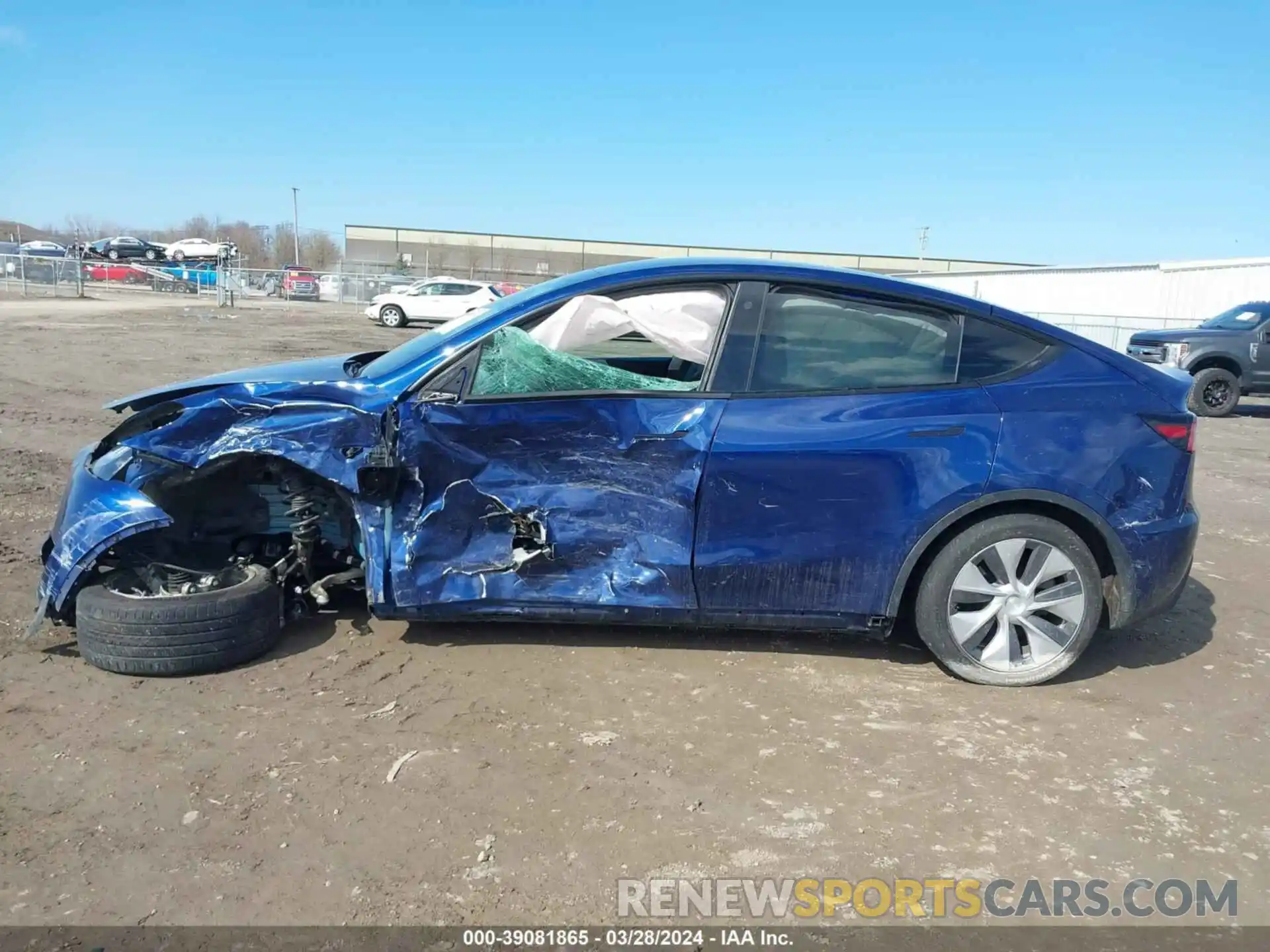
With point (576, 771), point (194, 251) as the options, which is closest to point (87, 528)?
point (576, 771)

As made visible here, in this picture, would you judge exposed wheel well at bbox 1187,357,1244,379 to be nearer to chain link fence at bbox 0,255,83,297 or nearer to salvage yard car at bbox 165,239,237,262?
chain link fence at bbox 0,255,83,297

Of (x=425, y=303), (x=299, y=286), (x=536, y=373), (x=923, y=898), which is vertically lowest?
(x=923, y=898)

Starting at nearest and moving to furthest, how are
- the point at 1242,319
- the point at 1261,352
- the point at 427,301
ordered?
the point at 1261,352 < the point at 1242,319 < the point at 427,301

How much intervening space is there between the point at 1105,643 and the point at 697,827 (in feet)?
8.71

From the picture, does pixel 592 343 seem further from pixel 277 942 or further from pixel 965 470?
pixel 277 942

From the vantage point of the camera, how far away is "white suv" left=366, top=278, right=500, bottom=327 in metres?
30.5

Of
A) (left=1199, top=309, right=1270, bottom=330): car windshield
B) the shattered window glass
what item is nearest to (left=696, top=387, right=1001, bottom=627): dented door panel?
the shattered window glass

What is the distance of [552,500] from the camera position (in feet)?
12.1

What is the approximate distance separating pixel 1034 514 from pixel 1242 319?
47.5ft

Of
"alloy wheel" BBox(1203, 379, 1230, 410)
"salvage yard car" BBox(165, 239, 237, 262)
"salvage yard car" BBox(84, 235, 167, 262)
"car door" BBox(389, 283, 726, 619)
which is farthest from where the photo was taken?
"salvage yard car" BBox(165, 239, 237, 262)

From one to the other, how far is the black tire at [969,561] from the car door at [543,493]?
3.33 ft

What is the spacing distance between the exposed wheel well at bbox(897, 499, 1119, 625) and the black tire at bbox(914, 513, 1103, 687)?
3cm

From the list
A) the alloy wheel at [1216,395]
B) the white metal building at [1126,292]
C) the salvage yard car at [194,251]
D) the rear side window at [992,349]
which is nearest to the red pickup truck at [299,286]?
the salvage yard car at [194,251]

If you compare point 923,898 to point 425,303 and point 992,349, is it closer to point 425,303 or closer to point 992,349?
point 992,349
